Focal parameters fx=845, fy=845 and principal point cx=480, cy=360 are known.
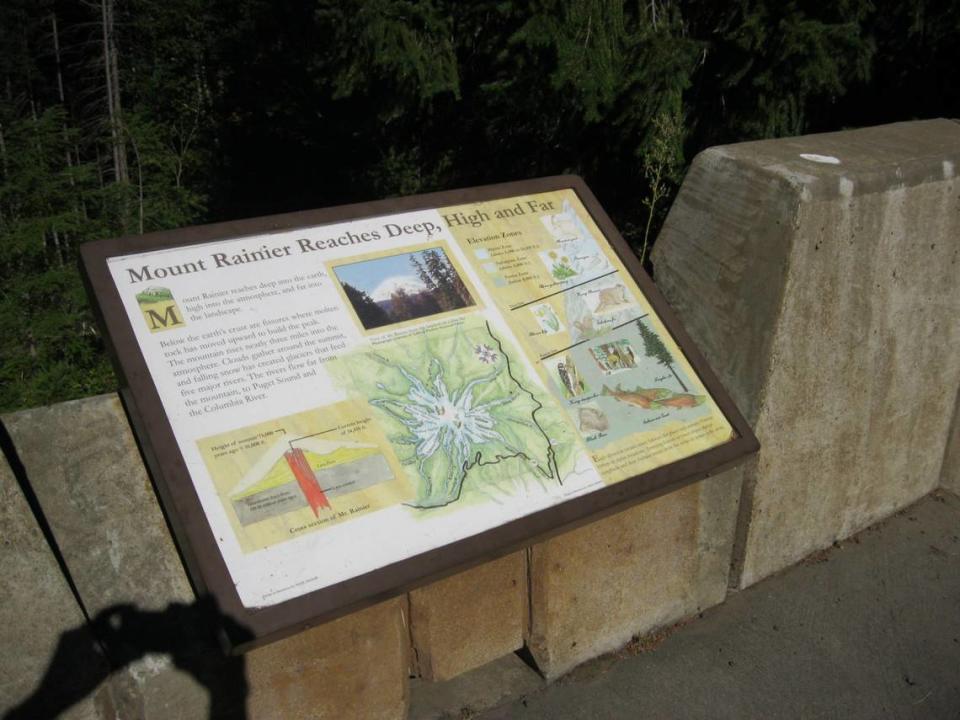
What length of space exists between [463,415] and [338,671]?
28.0 inches

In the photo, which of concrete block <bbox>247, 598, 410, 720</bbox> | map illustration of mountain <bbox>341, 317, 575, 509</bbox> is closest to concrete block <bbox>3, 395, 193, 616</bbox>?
concrete block <bbox>247, 598, 410, 720</bbox>

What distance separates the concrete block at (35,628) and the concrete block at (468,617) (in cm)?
81

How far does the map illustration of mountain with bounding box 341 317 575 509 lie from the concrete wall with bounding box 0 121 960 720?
0.42 m

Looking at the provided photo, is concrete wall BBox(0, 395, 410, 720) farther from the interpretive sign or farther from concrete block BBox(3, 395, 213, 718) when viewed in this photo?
the interpretive sign

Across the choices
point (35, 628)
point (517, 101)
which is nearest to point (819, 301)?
point (35, 628)

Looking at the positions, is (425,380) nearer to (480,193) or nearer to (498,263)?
(498,263)

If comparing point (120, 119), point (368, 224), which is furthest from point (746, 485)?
point (120, 119)

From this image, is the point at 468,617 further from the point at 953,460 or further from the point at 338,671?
the point at 953,460

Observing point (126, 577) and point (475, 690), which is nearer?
point (126, 577)

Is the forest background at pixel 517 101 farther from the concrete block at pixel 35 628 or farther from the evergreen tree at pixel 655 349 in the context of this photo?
the concrete block at pixel 35 628

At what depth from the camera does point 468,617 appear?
92.8 inches

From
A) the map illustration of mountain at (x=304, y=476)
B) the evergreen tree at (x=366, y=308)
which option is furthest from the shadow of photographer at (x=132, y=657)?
the evergreen tree at (x=366, y=308)

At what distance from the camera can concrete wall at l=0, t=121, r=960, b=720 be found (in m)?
1.88

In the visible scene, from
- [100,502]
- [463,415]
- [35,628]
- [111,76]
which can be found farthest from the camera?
[111,76]
